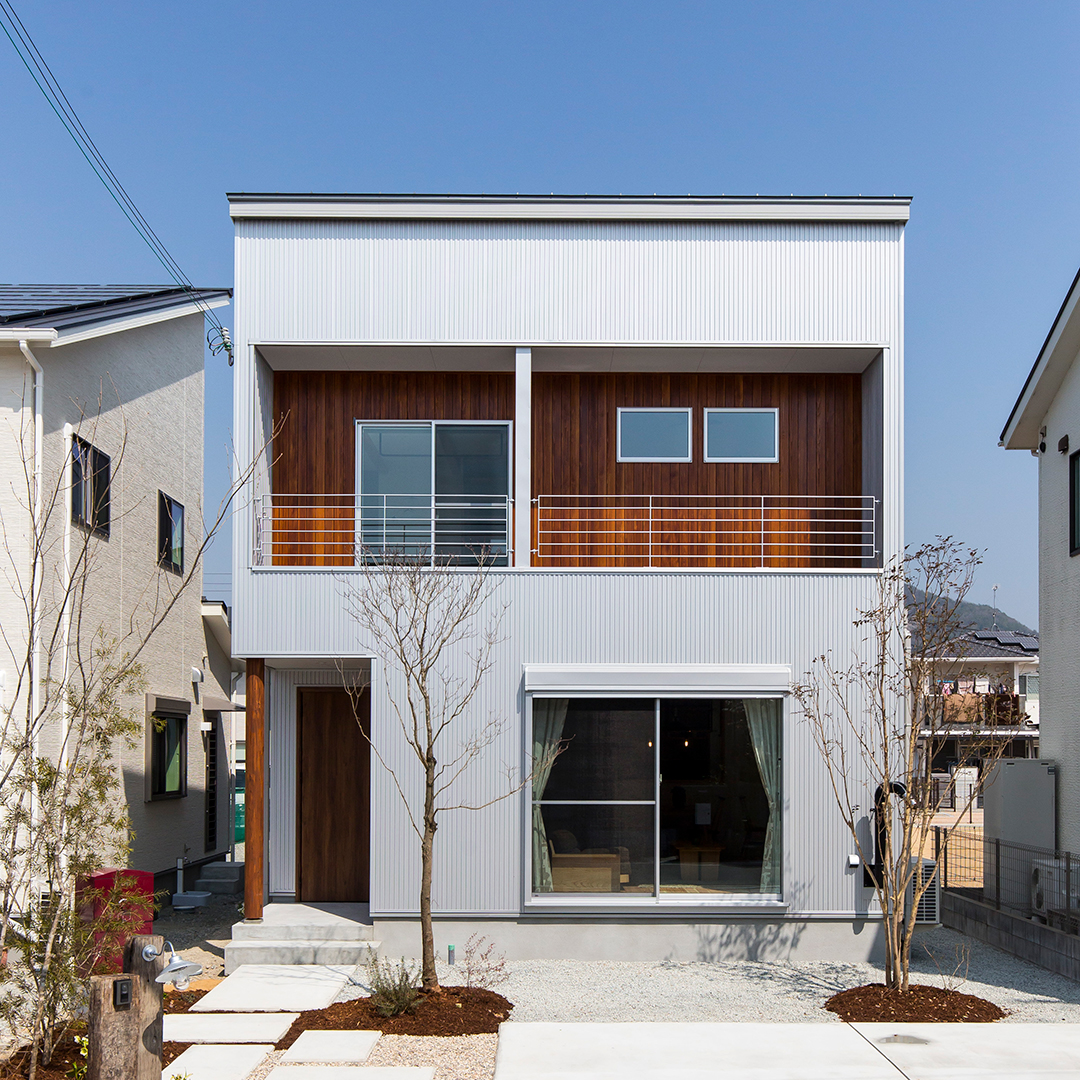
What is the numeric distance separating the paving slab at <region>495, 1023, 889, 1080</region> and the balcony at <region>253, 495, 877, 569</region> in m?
4.86

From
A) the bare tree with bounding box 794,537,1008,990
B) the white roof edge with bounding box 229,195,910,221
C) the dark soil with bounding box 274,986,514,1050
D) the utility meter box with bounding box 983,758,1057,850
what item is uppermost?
the white roof edge with bounding box 229,195,910,221

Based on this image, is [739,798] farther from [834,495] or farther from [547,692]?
[834,495]

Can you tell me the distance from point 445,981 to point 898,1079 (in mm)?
3997

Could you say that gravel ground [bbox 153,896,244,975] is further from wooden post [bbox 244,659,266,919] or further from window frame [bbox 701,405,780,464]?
window frame [bbox 701,405,780,464]

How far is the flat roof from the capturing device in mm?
10656

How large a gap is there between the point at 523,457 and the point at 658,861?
160 inches

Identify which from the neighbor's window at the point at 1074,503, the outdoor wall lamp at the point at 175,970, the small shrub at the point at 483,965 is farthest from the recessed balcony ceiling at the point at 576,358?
the outdoor wall lamp at the point at 175,970

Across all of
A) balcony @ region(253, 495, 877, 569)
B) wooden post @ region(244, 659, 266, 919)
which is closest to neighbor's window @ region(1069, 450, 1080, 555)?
balcony @ region(253, 495, 877, 569)

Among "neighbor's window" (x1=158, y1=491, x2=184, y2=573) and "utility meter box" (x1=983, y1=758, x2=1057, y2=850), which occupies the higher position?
"neighbor's window" (x1=158, y1=491, x2=184, y2=573)

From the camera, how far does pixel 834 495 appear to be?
37.1 feet

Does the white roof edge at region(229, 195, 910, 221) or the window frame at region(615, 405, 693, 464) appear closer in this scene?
the white roof edge at region(229, 195, 910, 221)

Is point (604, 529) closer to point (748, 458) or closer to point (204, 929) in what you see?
point (748, 458)

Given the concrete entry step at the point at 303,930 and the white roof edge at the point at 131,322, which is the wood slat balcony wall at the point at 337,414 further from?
the concrete entry step at the point at 303,930

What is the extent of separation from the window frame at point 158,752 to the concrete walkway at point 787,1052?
25.8ft
